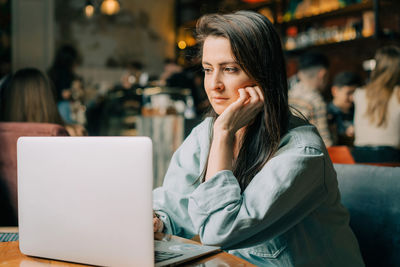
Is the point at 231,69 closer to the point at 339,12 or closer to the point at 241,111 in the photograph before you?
the point at 241,111

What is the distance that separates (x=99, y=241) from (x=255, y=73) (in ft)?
2.04

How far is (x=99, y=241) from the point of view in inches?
34.1

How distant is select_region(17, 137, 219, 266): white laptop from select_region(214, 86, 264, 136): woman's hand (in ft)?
1.13

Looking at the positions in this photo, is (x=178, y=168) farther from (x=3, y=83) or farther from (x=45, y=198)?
(x=3, y=83)

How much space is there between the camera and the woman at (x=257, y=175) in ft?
3.40

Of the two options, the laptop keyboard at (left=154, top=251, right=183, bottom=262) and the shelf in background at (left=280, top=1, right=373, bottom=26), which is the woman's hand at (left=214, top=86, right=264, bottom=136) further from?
the shelf in background at (left=280, top=1, right=373, bottom=26)

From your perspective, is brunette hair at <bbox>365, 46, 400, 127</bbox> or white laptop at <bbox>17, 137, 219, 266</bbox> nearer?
white laptop at <bbox>17, 137, 219, 266</bbox>

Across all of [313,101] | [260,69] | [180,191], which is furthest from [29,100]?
[313,101]

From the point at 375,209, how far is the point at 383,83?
2170mm

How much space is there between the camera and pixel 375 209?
1280 millimetres

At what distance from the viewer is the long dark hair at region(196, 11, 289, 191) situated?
47.0 inches

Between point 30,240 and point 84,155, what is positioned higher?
point 84,155

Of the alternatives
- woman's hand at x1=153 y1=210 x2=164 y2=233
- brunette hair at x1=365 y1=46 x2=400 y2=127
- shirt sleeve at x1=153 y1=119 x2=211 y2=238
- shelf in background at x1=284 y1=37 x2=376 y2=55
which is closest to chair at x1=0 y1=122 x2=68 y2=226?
shirt sleeve at x1=153 y1=119 x2=211 y2=238

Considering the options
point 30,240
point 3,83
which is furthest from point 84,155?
point 3,83
